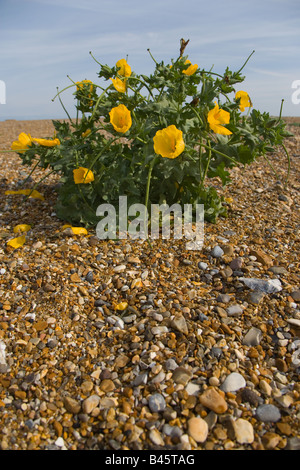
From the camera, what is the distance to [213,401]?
138 cm

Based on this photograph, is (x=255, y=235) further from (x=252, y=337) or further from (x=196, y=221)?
(x=252, y=337)

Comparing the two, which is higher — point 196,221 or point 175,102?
point 175,102

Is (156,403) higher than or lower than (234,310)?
lower

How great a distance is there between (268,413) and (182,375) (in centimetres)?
32

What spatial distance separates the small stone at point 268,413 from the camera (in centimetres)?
134

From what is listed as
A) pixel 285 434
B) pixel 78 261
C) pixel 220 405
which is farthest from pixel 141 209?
pixel 285 434

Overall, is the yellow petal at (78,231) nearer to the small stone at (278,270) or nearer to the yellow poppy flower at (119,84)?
the yellow poppy flower at (119,84)

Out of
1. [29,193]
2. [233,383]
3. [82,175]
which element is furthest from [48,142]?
[233,383]

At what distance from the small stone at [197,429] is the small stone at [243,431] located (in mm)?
100

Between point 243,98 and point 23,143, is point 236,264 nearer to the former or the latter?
point 243,98

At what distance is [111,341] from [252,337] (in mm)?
592

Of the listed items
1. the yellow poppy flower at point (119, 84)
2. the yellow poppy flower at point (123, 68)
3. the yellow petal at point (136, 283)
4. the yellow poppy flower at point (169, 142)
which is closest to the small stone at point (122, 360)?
the yellow petal at point (136, 283)

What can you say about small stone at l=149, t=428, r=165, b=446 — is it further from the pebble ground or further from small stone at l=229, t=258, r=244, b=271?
small stone at l=229, t=258, r=244, b=271
